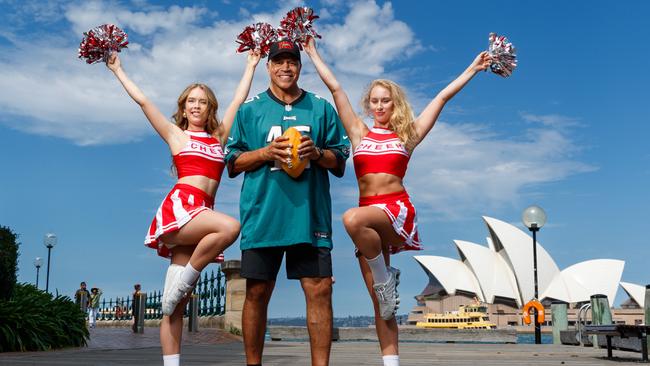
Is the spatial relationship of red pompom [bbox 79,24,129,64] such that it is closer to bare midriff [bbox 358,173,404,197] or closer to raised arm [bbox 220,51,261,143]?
raised arm [bbox 220,51,261,143]

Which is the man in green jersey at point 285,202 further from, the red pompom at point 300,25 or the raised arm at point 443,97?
the raised arm at point 443,97

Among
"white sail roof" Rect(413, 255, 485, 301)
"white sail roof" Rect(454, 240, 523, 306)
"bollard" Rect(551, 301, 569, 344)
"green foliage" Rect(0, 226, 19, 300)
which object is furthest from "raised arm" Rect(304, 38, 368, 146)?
"white sail roof" Rect(413, 255, 485, 301)

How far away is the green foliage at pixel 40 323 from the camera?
8.59m

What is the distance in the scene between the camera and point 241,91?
14.2ft

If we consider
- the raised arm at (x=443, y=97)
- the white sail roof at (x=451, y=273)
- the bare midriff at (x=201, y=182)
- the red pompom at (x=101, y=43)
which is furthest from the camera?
the white sail roof at (x=451, y=273)

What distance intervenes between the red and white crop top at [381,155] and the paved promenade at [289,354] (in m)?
2.51

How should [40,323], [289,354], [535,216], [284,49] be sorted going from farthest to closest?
[535,216] < [40,323] < [289,354] < [284,49]

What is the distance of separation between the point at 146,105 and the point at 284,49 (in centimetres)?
112

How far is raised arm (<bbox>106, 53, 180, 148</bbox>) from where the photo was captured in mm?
4164

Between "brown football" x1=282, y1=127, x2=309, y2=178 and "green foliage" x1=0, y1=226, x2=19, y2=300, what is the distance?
6517 mm

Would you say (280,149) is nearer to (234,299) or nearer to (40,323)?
(40,323)

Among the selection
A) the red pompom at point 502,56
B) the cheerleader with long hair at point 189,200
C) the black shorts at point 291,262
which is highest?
the red pompom at point 502,56

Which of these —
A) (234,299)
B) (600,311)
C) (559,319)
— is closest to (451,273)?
(559,319)

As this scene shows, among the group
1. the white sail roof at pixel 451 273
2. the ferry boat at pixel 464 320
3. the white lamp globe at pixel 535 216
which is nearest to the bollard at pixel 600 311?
the white lamp globe at pixel 535 216
